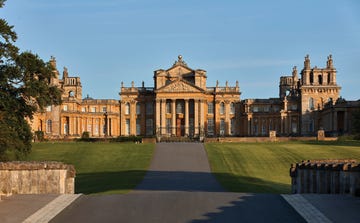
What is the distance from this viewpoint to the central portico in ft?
377

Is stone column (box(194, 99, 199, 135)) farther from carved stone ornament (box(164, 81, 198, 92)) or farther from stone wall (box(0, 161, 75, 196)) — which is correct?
stone wall (box(0, 161, 75, 196))

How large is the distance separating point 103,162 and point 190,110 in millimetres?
61172

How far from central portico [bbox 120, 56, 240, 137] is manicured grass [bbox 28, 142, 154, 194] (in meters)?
43.9

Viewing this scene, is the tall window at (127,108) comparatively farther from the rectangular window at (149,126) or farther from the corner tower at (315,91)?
the corner tower at (315,91)

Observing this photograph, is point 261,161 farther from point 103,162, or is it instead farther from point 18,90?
point 18,90

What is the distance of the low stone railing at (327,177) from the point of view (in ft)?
81.7

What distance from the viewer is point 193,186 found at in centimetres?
3906

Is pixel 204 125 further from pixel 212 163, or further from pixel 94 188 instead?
pixel 94 188

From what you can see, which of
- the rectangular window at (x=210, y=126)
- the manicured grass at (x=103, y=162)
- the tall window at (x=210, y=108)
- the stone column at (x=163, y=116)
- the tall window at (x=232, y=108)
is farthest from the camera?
the tall window at (x=232, y=108)

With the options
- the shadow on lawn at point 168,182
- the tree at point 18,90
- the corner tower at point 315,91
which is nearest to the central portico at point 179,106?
the corner tower at point 315,91

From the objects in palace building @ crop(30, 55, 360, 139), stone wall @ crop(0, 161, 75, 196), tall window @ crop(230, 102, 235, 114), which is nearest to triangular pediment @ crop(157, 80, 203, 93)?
palace building @ crop(30, 55, 360, 139)

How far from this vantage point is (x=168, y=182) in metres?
41.6

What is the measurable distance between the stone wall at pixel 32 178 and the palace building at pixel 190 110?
8291cm

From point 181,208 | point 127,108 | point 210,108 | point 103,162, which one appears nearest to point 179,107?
point 210,108
